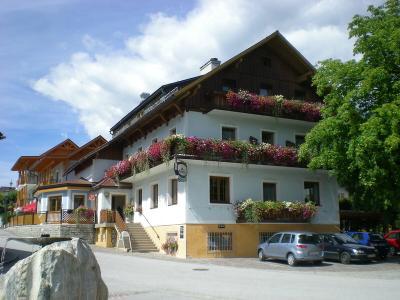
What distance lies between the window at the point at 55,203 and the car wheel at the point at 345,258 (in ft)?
81.8

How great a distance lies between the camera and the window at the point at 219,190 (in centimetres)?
2586

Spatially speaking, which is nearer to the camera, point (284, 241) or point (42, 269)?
point (42, 269)

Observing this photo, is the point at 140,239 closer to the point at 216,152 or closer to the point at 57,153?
the point at 216,152

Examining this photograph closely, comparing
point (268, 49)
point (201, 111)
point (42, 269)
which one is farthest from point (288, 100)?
point (42, 269)

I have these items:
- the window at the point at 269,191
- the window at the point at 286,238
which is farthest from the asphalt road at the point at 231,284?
the window at the point at 269,191

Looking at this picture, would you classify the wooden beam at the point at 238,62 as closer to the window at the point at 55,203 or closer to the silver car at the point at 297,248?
the silver car at the point at 297,248

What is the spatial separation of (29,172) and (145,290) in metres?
48.6

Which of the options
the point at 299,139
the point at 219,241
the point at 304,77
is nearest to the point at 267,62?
the point at 304,77

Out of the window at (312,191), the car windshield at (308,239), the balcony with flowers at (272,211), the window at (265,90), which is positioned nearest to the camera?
the car windshield at (308,239)

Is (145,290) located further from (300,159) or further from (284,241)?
(300,159)

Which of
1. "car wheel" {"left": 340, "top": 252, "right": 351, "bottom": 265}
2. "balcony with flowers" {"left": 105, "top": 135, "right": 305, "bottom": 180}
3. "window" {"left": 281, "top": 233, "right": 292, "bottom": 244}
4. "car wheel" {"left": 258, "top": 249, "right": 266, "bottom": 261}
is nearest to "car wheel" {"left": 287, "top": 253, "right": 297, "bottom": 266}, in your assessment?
"window" {"left": 281, "top": 233, "right": 292, "bottom": 244}

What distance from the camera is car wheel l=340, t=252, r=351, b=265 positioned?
22672 millimetres

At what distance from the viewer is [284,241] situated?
72.7ft

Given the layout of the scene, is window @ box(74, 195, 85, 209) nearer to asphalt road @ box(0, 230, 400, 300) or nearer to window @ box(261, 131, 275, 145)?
window @ box(261, 131, 275, 145)
